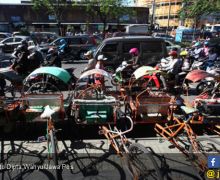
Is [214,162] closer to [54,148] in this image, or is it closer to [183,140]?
[183,140]

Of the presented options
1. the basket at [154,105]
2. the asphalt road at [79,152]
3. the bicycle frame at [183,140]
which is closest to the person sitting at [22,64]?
the asphalt road at [79,152]

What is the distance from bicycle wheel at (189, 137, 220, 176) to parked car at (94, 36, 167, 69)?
8.54 meters

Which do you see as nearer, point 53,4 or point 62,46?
point 62,46

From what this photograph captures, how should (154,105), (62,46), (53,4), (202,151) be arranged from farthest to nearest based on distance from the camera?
1. (53,4)
2. (62,46)
3. (154,105)
4. (202,151)

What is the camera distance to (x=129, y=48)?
42.5 ft

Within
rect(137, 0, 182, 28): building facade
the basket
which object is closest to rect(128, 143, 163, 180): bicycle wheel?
the basket

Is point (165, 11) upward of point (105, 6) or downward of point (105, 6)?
downward

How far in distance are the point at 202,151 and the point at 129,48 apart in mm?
8827

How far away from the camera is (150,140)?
6.16m

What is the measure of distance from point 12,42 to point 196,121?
1942 centimetres

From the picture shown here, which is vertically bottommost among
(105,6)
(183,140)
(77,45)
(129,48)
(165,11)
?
(77,45)

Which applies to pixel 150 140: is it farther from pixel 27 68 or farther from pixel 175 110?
pixel 27 68

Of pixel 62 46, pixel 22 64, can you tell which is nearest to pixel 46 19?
pixel 62 46

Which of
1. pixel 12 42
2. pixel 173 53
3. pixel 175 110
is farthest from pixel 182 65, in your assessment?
pixel 12 42
